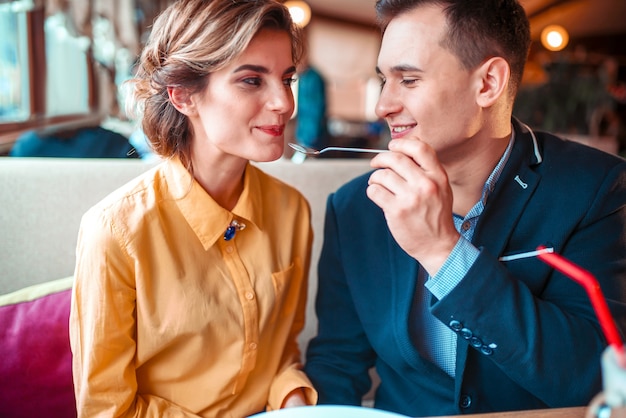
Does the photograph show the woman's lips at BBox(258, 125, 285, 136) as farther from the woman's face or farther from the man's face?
the man's face

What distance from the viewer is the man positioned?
36.8 inches

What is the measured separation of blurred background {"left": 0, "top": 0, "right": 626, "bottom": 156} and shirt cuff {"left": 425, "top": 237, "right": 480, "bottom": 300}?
0.70m

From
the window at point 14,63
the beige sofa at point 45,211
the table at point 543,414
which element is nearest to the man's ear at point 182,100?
the beige sofa at point 45,211

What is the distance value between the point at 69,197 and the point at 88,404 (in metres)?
0.61

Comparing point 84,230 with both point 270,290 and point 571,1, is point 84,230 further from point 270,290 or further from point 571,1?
point 571,1

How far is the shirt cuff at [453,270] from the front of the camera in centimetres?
90

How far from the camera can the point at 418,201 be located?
3.02ft

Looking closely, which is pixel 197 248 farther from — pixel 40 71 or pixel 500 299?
pixel 40 71

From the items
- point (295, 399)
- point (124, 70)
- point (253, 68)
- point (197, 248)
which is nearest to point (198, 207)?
point (197, 248)

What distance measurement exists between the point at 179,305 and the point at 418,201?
513mm

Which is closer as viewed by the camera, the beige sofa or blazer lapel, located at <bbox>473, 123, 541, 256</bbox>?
blazer lapel, located at <bbox>473, 123, 541, 256</bbox>

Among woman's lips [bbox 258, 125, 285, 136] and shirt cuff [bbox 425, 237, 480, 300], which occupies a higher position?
woman's lips [bbox 258, 125, 285, 136]

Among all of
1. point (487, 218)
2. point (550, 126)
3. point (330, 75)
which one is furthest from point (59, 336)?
point (330, 75)

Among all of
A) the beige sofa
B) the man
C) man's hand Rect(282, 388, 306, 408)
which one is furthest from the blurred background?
man's hand Rect(282, 388, 306, 408)
